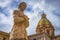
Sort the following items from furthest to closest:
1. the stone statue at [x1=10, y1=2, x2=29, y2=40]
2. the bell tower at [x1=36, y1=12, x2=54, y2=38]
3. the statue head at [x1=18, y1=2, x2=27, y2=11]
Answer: the bell tower at [x1=36, y1=12, x2=54, y2=38]
the statue head at [x1=18, y1=2, x2=27, y2=11]
the stone statue at [x1=10, y1=2, x2=29, y2=40]

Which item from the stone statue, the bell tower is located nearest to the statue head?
the stone statue

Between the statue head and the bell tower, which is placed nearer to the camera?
the statue head

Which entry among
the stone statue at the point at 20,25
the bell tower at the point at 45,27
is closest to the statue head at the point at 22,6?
the stone statue at the point at 20,25

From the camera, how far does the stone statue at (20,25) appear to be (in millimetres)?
5535

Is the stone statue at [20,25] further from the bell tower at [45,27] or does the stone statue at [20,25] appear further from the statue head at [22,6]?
the bell tower at [45,27]

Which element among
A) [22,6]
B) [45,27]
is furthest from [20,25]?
[45,27]

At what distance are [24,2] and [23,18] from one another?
1.97 feet

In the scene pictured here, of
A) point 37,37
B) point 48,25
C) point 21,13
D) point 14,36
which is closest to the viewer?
point 14,36

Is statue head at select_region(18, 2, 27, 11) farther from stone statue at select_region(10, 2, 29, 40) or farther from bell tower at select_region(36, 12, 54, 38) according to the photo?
bell tower at select_region(36, 12, 54, 38)

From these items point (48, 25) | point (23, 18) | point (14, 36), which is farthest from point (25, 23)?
point (48, 25)

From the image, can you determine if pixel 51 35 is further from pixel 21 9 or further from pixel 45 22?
pixel 21 9

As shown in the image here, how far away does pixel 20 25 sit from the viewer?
18.8 ft

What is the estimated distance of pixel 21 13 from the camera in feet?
19.4

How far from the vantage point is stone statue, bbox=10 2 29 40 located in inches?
218
